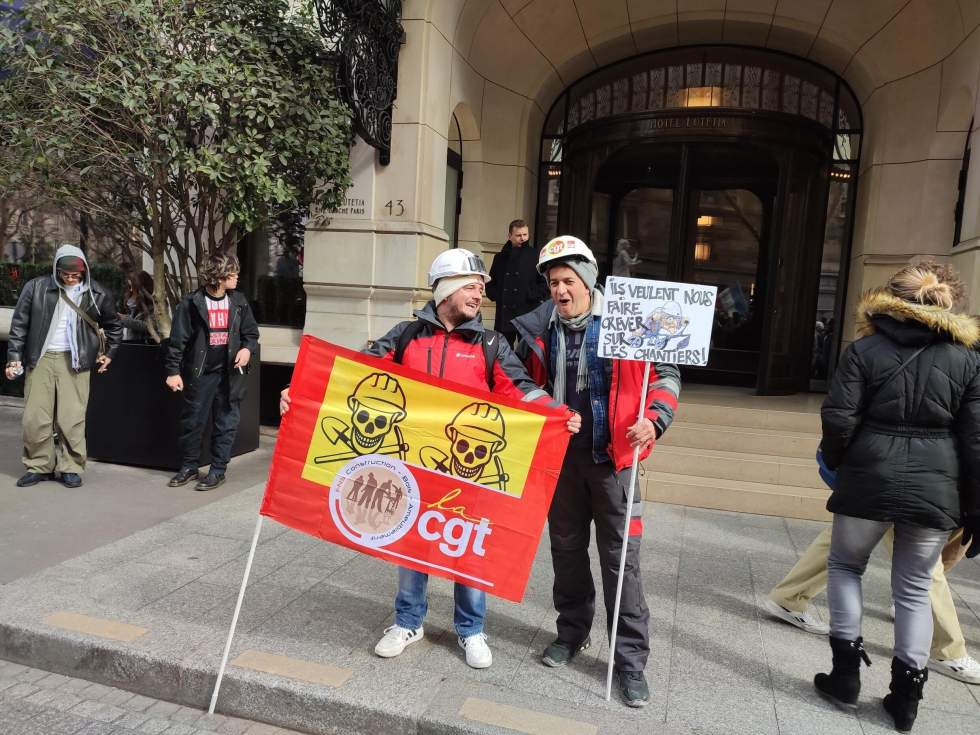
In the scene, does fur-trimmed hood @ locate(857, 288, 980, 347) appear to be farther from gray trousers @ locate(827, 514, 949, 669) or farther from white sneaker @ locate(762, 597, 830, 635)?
white sneaker @ locate(762, 597, 830, 635)

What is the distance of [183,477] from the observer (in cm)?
623

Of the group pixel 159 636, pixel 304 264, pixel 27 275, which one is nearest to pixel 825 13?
pixel 304 264

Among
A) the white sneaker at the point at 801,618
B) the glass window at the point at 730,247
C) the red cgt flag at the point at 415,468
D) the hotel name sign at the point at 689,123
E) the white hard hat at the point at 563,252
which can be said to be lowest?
the white sneaker at the point at 801,618

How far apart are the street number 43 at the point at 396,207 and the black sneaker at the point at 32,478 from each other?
410cm

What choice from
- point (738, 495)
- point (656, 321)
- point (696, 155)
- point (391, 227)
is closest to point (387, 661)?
point (656, 321)

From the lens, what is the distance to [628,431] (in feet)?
10.1

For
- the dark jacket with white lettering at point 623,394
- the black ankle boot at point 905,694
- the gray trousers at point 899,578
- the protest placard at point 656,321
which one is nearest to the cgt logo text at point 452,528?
the dark jacket with white lettering at point 623,394

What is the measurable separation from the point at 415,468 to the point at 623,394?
3.25 feet

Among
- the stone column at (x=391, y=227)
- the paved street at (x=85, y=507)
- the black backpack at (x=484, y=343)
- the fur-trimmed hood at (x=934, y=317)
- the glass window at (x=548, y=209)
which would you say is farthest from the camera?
the glass window at (x=548, y=209)

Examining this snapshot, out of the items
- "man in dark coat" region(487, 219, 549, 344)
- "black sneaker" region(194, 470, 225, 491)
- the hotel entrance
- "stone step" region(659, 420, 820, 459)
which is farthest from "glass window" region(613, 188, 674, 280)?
"black sneaker" region(194, 470, 225, 491)

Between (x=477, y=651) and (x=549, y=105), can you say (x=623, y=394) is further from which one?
(x=549, y=105)

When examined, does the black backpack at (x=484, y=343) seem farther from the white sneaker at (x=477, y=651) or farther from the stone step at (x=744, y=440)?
the stone step at (x=744, y=440)

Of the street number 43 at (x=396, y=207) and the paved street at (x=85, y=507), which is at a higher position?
the street number 43 at (x=396, y=207)

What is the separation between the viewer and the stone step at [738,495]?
6.22m
